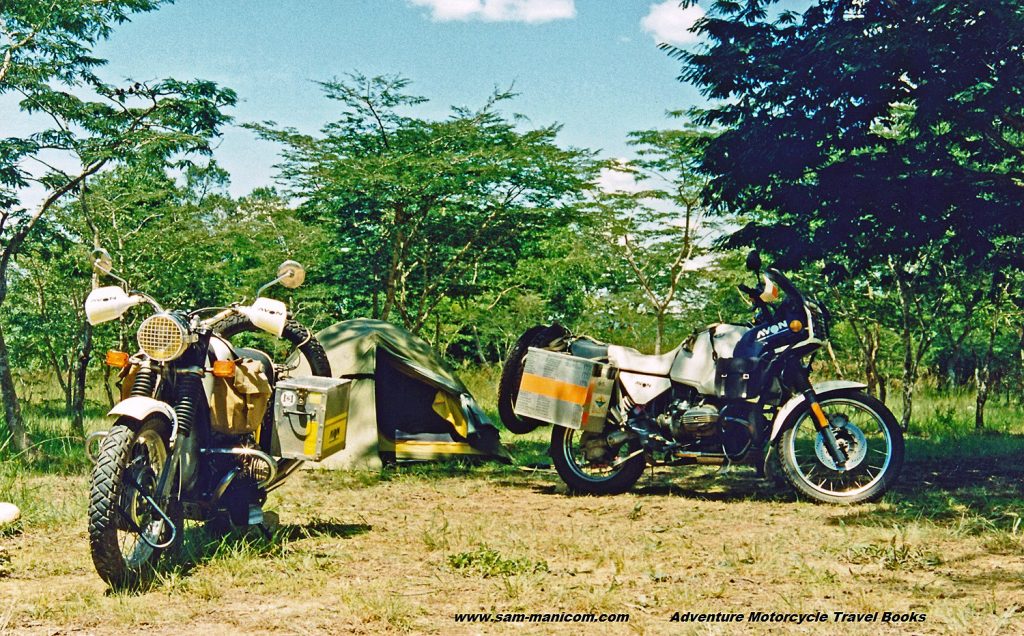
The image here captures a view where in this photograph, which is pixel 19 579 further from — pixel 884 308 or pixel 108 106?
pixel 884 308

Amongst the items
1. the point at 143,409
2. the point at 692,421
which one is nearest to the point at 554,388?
the point at 692,421

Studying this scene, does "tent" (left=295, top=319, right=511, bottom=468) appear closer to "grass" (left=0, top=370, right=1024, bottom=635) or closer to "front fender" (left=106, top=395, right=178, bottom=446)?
"grass" (left=0, top=370, right=1024, bottom=635)

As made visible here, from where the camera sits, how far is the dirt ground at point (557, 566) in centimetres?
355

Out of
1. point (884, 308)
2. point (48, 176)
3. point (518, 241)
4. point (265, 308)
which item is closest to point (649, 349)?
point (518, 241)

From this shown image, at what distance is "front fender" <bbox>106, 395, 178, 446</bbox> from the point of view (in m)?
3.88

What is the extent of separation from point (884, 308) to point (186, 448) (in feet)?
34.9

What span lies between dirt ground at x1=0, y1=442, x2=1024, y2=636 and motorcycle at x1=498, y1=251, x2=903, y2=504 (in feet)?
0.85

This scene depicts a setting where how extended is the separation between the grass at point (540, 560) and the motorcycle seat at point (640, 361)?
0.82 m

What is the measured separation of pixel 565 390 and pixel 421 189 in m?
7.58

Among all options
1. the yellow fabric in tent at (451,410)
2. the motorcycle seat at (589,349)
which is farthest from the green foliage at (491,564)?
the yellow fabric in tent at (451,410)

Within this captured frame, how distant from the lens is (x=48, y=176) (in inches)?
340

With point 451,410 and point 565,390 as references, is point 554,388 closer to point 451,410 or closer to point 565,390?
point 565,390

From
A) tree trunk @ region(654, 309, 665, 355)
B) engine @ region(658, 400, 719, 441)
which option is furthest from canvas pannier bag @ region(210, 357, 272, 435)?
tree trunk @ region(654, 309, 665, 355)

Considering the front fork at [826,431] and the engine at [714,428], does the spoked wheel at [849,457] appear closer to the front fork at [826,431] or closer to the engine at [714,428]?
the front fork at [826,431]
